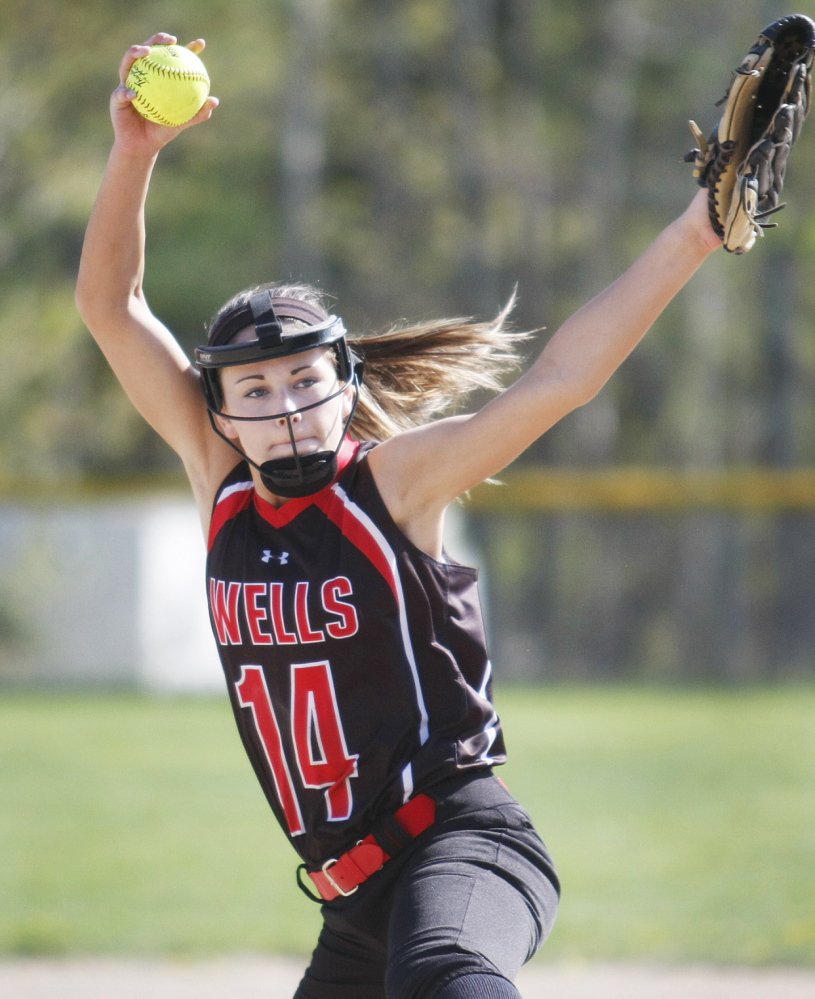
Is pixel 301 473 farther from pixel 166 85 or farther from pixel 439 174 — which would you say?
pixel 439 174

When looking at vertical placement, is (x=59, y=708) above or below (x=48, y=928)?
below

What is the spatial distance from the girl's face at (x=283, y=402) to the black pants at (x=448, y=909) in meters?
0.67

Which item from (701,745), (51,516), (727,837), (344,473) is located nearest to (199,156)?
(51,516)

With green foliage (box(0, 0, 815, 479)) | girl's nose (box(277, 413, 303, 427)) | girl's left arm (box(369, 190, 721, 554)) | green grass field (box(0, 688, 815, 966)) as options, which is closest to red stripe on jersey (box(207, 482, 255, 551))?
girl's nose (box(277, 413, 303, 427))

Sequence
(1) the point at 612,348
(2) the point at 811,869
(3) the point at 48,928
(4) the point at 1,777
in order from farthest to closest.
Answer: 1. (4) the point at 1,777
2. (2) the point at 811,869
3. (3) the point at 48,928
4. (1) the point at 612,348

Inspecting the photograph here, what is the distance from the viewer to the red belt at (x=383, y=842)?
2.29 m

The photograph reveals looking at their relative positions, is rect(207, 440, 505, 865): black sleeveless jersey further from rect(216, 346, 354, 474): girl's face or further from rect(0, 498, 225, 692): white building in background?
rect(0, 498, 225, 692): white building in background

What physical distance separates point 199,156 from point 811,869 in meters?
17.4

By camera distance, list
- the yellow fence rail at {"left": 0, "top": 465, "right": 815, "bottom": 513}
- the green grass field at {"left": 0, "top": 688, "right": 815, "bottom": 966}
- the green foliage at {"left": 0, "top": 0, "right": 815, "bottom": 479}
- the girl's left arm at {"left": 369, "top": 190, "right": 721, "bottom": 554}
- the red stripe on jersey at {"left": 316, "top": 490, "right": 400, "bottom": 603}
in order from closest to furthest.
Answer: the girl's left arm at {"left": 369, "top": 190, "right": 721, "bottom": 554}, the red stripe on jersey at {"left": 316, "top": 490, "right": 400, "bottom": 603}, the green grass field at {"left": 0, "top": 688, "right": 815, "bottom": 966}, the yellow fence rail at {"left": 0, "top": 465, "right": 815, "bottom": 513}, the green foliage at {"left": 0, "top": 0, "right": 815, "bottom": 479}

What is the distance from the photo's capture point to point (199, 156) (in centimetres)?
2089

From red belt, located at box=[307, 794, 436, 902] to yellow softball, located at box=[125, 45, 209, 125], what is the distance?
1.42 meters

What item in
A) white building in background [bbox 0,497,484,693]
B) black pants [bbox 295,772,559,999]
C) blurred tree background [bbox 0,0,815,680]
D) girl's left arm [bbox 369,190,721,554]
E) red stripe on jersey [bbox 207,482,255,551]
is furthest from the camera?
blurred tree background [bbox 0,0,815,680]

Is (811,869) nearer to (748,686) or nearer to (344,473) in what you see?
(344,473)

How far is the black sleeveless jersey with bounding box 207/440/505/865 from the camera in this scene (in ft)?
7.60
